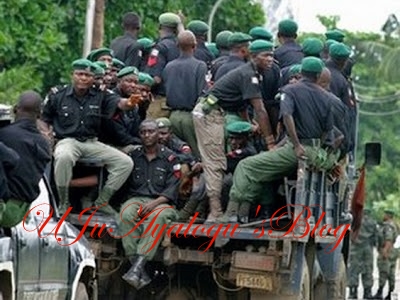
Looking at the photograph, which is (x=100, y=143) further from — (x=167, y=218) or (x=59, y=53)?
(x=59, y=53)

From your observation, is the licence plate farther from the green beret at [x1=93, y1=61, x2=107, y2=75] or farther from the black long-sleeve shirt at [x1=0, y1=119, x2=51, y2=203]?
the black long-sleeve shirt at [x1=0, y1=119, x2=51, y2=203]

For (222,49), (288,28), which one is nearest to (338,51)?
(288,28)

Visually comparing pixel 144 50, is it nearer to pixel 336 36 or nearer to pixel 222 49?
pixel 222 49

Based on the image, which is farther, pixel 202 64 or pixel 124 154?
pixel 202 64

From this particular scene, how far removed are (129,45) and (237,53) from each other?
224cm

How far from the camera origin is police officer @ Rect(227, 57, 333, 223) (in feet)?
51.3

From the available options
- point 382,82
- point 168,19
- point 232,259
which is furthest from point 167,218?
point 382,82

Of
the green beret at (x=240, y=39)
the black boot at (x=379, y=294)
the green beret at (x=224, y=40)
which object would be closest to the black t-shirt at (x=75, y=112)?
the green beret at (x=240, y=39)

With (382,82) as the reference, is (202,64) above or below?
above

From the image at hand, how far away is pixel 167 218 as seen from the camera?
15.7 meters

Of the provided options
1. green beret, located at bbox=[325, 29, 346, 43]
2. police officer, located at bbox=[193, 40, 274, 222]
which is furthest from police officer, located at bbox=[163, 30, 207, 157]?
green beret, located at bbox=[325, 29, 346, 43]

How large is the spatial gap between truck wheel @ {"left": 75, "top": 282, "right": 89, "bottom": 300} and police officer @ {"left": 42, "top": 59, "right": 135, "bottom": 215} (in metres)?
2.01

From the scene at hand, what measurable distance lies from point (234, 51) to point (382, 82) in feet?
144

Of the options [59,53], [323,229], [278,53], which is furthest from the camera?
[59,53]
